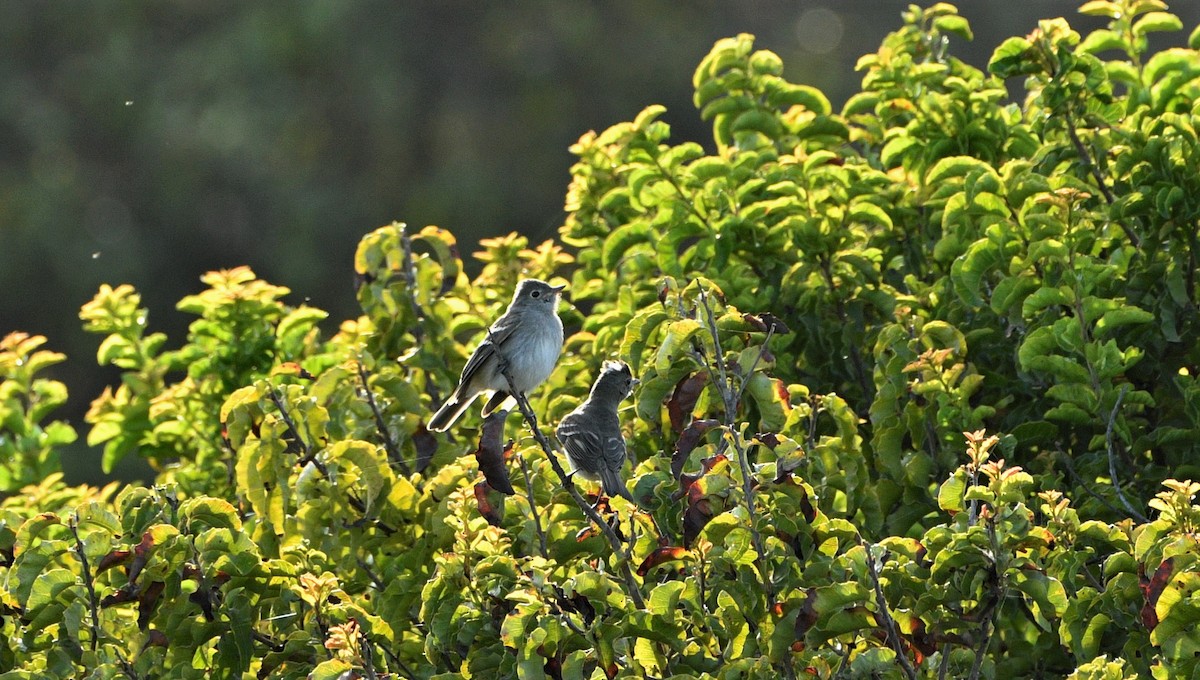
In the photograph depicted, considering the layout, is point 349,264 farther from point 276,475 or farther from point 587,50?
point 276,475

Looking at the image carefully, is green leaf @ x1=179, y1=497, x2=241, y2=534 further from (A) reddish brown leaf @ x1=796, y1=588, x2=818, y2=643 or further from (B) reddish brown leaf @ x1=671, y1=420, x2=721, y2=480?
(A) reddish brown leaf @ x1=796, y1=588, x2=818, y2=643

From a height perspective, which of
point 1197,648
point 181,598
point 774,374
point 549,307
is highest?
point 549,307

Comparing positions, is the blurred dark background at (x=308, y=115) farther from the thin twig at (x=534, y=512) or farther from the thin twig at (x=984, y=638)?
the thin twig at (x=984, y=638)

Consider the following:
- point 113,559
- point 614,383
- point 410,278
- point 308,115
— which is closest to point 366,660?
point 113,559

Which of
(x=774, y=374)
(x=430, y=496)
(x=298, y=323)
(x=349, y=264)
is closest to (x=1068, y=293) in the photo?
(x=774, y=374)

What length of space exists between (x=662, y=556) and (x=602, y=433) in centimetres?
150

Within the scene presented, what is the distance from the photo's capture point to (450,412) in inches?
235

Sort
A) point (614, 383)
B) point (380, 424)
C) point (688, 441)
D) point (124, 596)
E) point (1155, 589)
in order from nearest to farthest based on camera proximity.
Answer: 1. point (1155, 589)
2. point (688, 441)
3. point (124, 596)
4. point (614, 383)
5. point (380, 424)

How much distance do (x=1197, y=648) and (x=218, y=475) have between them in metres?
4.22

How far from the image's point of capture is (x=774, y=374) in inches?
220

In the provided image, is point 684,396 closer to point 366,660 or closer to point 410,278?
point 366,660

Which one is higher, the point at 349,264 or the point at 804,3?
the point at 804,3

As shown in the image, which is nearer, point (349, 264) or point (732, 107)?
point (732, 107)

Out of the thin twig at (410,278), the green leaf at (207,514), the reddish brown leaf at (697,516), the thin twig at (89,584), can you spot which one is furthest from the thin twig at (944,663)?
the thin twig at (410,278)
